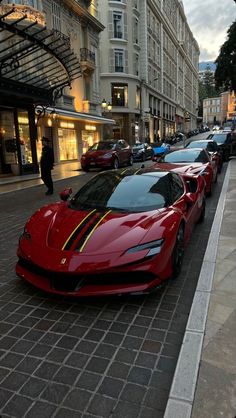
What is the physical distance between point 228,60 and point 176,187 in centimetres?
2635

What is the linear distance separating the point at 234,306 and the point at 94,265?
1499 mm

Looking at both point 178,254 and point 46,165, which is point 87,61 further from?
point 178,254

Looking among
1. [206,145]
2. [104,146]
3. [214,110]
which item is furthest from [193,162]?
[214,110]

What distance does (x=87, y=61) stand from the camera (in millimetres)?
28531

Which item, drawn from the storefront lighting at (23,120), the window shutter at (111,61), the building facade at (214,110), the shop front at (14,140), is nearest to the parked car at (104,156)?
the shop front at (14,140)

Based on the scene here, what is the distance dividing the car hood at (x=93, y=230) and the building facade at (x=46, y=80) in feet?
28.9

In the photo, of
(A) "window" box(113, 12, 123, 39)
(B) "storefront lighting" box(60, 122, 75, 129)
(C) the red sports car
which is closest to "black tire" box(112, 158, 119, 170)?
(B) "storefront lighting" box(60, 122, 75, 129)

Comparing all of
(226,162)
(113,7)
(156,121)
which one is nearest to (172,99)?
(156,121)

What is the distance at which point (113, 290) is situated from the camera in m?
3.41

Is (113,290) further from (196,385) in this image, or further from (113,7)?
(113,7)

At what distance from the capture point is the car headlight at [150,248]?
3.52 metres

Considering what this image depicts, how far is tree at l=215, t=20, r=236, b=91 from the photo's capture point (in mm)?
27484

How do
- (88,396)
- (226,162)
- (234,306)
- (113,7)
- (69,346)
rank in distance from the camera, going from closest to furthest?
1. (88,396)
2. (69,346)
3. (234,306)
4. (226,162)
5. (113,7)

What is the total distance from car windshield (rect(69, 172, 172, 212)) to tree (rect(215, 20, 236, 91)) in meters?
26.1
